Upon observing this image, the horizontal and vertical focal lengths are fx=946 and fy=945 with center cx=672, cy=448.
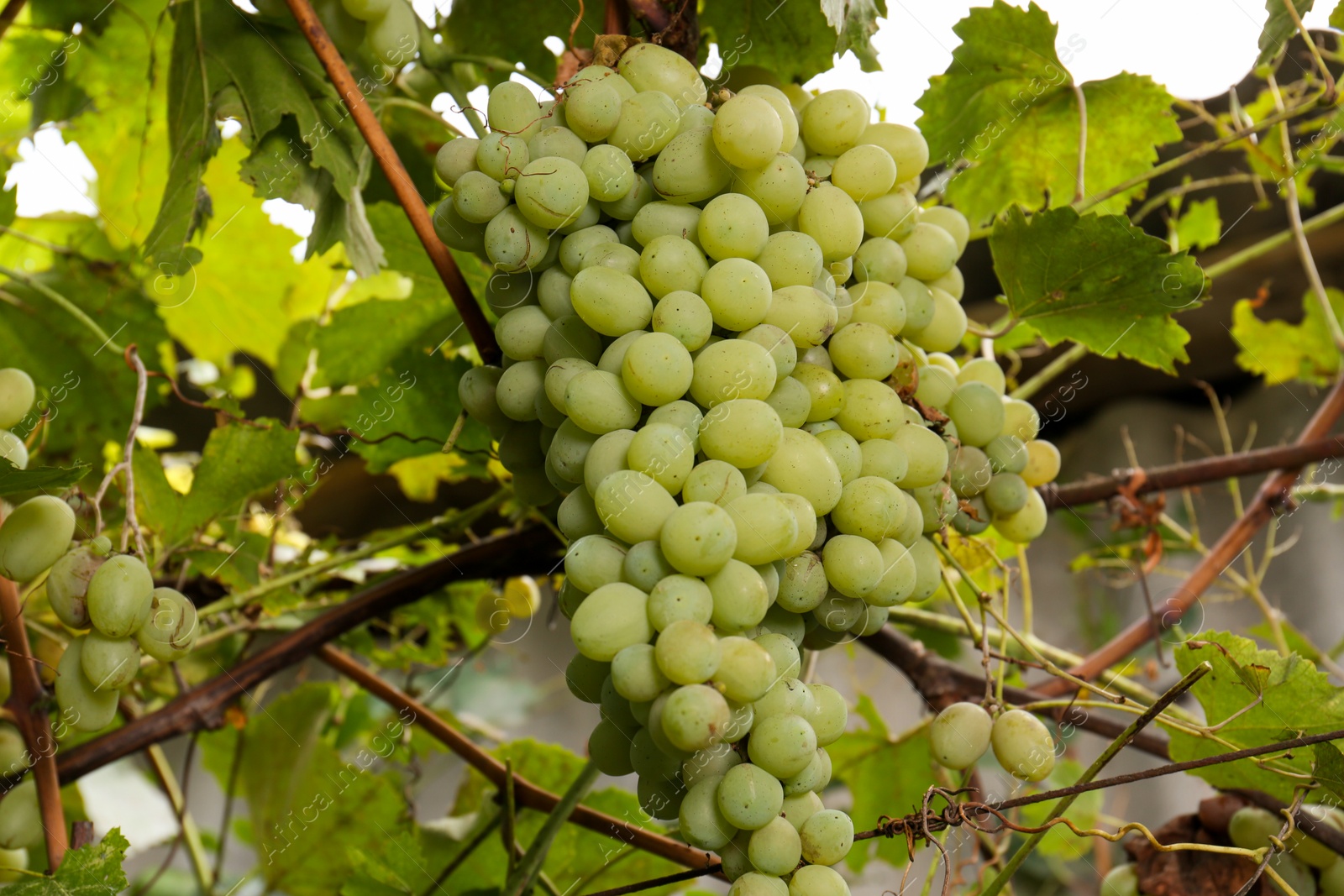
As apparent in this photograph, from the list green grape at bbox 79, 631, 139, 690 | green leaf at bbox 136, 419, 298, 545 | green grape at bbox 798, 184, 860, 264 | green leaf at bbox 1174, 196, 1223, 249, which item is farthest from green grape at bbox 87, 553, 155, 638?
green leaf at bbox 1174, 196, 1223, 249

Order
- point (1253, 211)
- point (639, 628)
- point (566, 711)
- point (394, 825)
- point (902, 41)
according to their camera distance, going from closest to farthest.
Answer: point (639, 628) → point (902, 41) → point (394, 825) → point (1253, 211) → point (566, 711)

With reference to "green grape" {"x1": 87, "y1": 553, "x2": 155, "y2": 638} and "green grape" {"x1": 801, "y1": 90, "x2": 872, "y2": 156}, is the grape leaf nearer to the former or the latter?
"green grape" {"x1": 801, "y1": 90, "x2": 872, "y2": 156}

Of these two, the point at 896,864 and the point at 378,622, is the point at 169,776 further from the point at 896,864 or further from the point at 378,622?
the point at 896,864

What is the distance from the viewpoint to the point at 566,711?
1.74 m

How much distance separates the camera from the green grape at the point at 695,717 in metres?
0.30

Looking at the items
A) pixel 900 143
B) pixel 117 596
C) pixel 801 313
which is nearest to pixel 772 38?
pixel 900 143

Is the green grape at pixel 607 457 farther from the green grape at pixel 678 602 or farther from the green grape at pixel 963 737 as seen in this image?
the green grape at pixel 963 737

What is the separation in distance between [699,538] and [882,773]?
0.47 meters

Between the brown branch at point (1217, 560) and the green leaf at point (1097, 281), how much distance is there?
0.21 meters

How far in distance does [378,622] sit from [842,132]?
1.89 ft

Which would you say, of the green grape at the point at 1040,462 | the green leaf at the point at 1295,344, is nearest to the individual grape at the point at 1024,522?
the green grape at the point at 1040,462

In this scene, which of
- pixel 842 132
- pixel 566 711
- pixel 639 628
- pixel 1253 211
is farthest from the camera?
pixel 566 711

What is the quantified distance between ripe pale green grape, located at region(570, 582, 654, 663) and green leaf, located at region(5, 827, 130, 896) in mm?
247

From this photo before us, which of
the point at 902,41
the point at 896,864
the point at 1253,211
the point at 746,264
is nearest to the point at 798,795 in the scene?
the point at 746,264
